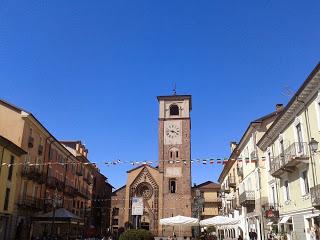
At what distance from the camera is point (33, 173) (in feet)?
118

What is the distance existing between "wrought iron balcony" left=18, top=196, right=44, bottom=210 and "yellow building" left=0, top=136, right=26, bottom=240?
1.53m

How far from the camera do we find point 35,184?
38625mm

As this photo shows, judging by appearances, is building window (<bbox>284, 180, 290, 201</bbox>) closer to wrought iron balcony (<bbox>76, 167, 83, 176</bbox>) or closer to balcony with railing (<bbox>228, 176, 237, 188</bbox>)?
balcony with railing (<bbox>228, 176, 237, 188</bbox>)

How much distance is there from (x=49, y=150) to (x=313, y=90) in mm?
31725

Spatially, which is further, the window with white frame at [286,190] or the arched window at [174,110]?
the arched window at [174,110]

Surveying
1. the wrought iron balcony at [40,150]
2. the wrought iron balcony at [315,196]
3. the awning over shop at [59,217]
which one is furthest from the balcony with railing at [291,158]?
the wrought iron balcony at [40,150]

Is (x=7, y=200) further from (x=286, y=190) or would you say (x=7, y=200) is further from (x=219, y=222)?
(x=286, y=190)

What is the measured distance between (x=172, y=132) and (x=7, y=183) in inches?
1602

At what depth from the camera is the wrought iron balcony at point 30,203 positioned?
113 ft

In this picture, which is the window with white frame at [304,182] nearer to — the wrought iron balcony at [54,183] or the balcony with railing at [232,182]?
the balcony with railing at [232,182]

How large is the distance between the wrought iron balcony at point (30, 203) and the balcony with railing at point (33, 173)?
1.85 m

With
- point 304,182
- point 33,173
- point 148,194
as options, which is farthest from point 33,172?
point 148,194

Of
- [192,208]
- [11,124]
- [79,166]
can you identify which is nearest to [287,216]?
[11,124]

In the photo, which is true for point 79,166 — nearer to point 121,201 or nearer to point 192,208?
point 121,201
